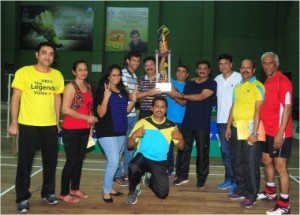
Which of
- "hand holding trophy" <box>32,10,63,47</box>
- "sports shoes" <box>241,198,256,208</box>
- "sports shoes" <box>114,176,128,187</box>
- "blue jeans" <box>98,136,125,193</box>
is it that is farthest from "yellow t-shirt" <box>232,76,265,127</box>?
"hand holding trophy" <box>32,10,63,47</box>

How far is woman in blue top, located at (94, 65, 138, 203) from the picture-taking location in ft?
12.9

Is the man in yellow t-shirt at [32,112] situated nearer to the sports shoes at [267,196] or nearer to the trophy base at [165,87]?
the trophy base at [165,87]

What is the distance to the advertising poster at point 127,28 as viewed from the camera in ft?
63.9

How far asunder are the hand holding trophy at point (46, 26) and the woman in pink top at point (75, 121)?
1683cm

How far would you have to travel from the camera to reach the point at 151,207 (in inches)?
159

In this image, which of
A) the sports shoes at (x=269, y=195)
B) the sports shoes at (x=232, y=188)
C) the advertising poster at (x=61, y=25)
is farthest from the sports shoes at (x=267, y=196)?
the advertising poster at (x=61, y=25)

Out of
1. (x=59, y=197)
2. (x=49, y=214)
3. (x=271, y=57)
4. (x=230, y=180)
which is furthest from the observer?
(x=230, y=180)

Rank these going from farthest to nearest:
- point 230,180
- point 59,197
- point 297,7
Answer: point 297,7
point 230,180
point 59,197

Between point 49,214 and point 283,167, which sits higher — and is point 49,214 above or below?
below

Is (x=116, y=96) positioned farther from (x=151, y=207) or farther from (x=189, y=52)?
(x=189, y=52)

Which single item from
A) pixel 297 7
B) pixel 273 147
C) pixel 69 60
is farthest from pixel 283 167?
pixel 69 60

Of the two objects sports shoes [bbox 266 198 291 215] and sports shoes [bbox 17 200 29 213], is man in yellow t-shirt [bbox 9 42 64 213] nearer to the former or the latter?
sports shoes [bbox 17 200 29 213]

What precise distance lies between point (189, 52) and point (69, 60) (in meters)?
6.65

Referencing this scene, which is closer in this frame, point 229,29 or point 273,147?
point 273,147
